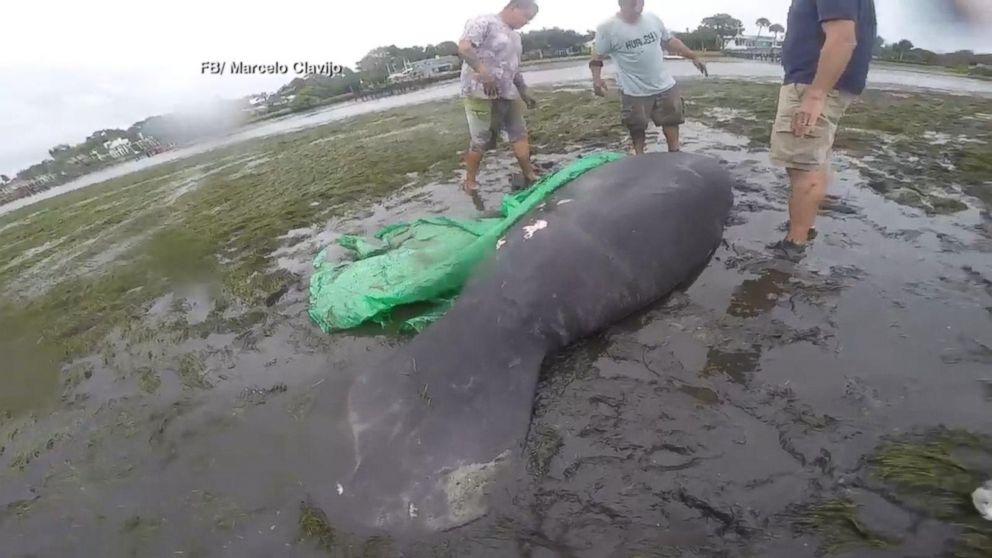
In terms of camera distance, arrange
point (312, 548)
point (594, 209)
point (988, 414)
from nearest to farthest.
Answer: point (312, 548) → point (988, 414) → point (594, 209)

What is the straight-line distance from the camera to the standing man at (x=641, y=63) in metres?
6.08

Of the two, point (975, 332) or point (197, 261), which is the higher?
point (197, 261)

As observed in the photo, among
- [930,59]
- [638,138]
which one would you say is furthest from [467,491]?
[930,59]

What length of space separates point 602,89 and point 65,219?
13.4m

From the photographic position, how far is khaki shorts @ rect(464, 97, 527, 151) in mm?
6477

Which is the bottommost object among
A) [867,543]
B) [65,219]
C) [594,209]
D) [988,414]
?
[867,543]

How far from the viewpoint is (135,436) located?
10.9ft

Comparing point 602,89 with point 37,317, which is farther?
point 602,89

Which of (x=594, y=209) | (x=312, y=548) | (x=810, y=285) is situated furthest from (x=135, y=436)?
(x=810, y=285)

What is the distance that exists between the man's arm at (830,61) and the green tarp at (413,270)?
5.16 ft

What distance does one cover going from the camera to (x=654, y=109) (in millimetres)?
6422

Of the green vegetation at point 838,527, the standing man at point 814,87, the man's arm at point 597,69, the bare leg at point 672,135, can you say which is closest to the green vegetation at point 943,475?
the green vegetation at point 838,527

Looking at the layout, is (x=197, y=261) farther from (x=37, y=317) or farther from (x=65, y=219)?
(x=65, y=219)

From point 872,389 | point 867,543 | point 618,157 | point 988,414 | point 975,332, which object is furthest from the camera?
point 618,157
